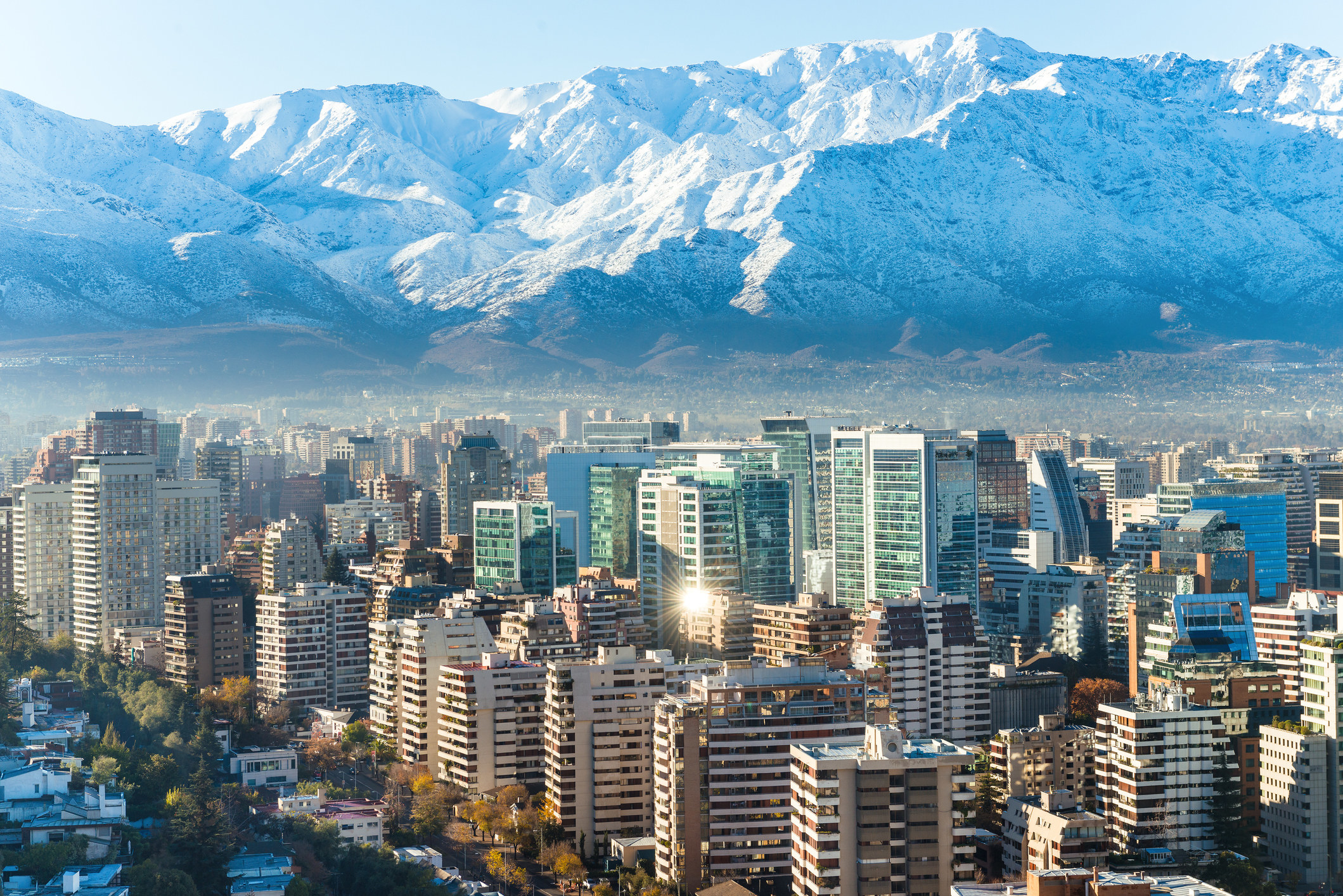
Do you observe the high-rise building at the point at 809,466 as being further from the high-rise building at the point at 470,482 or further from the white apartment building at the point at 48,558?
the white apartment building at the point at 48,558

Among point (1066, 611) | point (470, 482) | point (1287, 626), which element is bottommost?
point (1066, 611)

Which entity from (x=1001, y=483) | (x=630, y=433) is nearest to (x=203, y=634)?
(x=630, y=433)

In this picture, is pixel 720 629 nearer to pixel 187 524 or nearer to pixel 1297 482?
pixel 187 524

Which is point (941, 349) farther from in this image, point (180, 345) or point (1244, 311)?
point (180, 345)

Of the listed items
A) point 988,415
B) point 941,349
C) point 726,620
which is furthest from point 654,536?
point 941,349

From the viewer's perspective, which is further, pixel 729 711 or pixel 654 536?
pixel 654 536

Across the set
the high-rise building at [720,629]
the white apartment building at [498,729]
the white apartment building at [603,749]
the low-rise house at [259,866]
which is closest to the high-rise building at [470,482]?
the high-rise building at [720,629]

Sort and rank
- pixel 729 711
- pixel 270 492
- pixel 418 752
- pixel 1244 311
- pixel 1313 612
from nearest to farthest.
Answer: pixel 729 711, pixel 418 752, pixel 1313 612, pixel 270 492, pixel 1244 311
